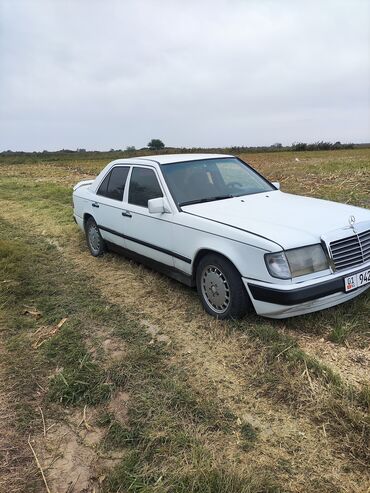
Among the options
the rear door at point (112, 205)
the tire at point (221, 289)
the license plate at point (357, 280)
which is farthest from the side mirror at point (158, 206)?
the license plate at point (357, 280)

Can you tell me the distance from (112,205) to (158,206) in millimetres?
1390

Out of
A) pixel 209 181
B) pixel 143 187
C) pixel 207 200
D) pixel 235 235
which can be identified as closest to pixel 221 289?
pixel 235 235

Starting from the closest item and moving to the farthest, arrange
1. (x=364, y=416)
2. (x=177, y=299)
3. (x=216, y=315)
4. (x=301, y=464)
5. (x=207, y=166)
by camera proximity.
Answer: (x=301, y=464)
(x=364, y=416)
(x=216, y=315)
(x=177, y=299)
(x=207, y=166)

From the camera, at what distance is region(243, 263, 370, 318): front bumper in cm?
335

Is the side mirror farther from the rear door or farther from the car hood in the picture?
the rear door

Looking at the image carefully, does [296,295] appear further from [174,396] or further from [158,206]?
[158,206]

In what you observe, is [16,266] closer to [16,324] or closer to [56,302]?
[56,302]

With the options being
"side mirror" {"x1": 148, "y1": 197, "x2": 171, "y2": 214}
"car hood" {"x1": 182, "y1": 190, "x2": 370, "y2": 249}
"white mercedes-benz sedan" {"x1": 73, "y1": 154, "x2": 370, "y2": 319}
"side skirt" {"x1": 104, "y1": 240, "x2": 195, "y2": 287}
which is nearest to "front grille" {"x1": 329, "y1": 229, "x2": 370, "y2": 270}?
"white mercedes-benz sedan" {"x1": 73, "y1": 154, "x2": 370, "y2": 319}

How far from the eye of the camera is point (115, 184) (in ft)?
18.9

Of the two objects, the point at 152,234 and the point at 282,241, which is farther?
the point at 152,234

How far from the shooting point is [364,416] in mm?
2523

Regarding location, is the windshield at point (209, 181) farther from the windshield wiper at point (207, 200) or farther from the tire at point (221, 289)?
the tire at point (221, 289)

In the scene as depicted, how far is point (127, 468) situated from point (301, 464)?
3.06ft

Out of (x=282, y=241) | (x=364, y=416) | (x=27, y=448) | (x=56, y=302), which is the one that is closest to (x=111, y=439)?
(x=27, y=448)
